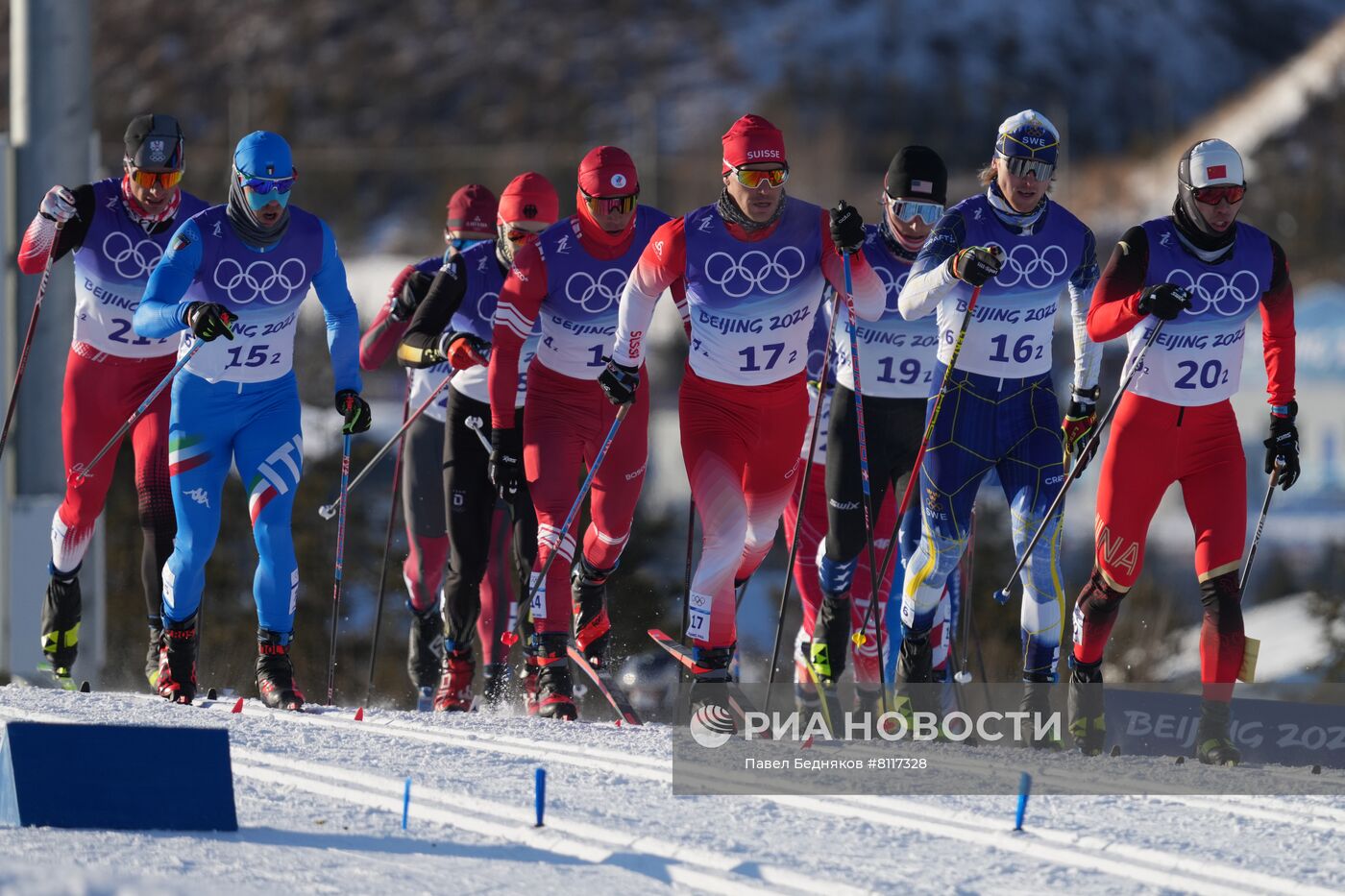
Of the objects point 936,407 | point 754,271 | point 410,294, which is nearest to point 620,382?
point 754,271

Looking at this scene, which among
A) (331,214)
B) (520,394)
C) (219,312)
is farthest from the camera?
(331,214)

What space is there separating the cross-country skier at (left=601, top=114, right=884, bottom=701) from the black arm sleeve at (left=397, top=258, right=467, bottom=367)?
5.00 ft

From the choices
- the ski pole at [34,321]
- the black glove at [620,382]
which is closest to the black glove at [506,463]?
the black glove at [620,382]

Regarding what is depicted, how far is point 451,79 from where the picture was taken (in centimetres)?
9362

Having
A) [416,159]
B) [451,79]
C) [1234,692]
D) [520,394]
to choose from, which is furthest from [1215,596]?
[451,79]

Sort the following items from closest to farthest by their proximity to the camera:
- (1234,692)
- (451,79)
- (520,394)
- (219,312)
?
(219,312), (1234,692), (520,394), (451,79)

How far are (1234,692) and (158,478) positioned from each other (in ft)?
14.3

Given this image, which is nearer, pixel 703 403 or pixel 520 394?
pixel 703 403

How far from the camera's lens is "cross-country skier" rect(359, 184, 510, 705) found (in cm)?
939

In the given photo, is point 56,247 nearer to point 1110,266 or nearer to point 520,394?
point 520,394

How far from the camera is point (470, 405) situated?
8.99 meters

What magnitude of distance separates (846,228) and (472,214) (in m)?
2.72

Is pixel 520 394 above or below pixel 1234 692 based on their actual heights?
above

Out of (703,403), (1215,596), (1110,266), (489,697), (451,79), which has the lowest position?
(489,697)
